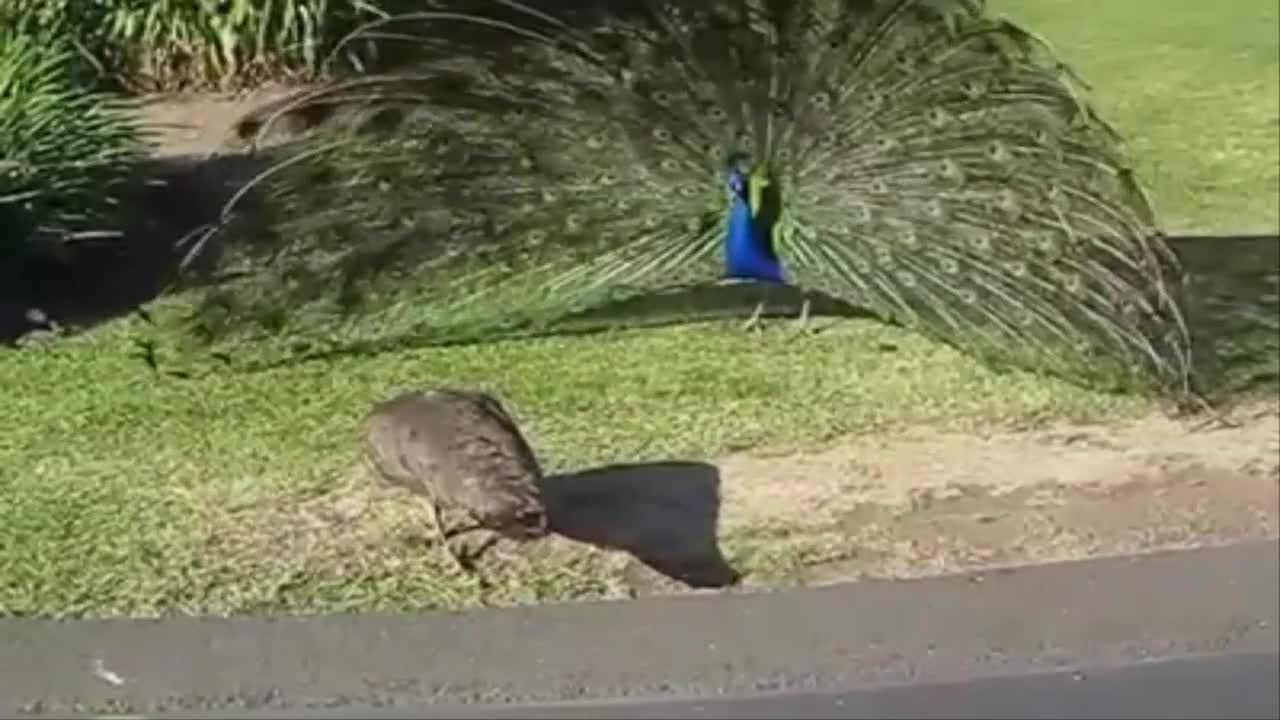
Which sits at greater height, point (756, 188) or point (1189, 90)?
point (756, 188)

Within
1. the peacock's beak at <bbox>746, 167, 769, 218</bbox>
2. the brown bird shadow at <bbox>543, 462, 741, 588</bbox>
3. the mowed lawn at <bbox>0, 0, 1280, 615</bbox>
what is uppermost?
the peacock's beak at <bbox>746, 167, 769, 218</bbox>

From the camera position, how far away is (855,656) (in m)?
4.69

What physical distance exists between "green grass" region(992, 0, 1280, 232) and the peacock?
163 cm

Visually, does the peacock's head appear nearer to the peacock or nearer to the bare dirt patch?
the peacock

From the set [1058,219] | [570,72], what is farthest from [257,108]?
[1058,219]

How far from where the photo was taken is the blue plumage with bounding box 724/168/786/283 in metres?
6.20

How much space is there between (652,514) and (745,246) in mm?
1009

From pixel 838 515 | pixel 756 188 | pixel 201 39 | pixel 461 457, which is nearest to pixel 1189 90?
pixel 756 188

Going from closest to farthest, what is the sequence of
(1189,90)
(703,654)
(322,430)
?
(703,654), (322,430), (1189,90)

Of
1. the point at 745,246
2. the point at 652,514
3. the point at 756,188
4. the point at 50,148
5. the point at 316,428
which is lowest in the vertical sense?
the point at 316,428

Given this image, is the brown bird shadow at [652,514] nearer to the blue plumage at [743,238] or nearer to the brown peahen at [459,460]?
the brown peahen at [459,460]

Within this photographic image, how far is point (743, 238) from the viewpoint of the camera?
20.3 ft

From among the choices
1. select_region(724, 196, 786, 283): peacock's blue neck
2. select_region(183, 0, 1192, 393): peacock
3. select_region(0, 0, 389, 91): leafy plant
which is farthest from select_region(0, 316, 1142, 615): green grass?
select_region(0, 0, 389, 91): leafy plant

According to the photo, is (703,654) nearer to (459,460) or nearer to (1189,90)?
(459,460)
